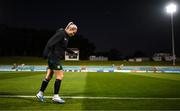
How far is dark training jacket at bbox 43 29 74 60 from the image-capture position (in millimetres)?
8883

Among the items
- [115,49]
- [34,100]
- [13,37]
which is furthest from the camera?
[13,37]

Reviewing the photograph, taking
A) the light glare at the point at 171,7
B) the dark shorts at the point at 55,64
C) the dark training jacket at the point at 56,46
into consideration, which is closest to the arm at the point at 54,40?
the dark training jacket at the point at 56,46

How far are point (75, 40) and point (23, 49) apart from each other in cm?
1566

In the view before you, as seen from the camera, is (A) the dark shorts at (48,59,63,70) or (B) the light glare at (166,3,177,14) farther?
(B) the light glare at (166,3,177,14)

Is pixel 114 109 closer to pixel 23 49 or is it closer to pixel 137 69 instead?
pixel 137 69

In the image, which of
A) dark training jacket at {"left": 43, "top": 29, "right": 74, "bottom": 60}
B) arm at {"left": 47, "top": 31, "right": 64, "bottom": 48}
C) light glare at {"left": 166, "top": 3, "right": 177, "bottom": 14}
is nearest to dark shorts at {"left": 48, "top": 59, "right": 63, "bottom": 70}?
dark training jacket at {"left": 43, "top": 29, "right": 74, "bottom": 60}

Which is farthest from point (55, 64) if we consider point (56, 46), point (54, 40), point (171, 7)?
point (171, 7)

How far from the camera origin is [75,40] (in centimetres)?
8900

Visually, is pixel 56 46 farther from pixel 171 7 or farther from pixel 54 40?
pixel 171 7

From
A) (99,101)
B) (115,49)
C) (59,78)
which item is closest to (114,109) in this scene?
(99,101)

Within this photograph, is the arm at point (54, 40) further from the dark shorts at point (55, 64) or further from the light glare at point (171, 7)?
the light glare at point (171, 7)

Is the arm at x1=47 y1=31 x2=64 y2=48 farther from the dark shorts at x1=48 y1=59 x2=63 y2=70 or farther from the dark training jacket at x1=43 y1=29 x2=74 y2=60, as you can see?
the dark shorts at x1=48 y1=59 x2=63 y2=70

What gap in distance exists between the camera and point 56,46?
8945 mm

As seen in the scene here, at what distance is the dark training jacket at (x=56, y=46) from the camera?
8.88 meters
